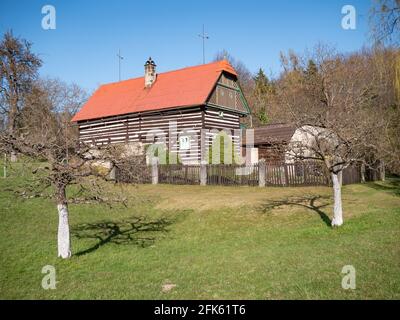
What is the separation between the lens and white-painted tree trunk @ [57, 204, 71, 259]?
878 centimetres

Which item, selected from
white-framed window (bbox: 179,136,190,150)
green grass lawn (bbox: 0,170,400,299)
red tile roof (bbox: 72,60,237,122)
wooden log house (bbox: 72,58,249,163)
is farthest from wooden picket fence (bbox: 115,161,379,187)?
red tile roof (bbox: 72,60,237,122)

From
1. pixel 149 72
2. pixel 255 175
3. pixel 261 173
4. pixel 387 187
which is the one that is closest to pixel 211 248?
pixel 261 173

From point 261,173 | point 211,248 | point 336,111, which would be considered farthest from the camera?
point 261,173

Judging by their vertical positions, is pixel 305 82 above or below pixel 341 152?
above

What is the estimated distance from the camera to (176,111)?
27.4m

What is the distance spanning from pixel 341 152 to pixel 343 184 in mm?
10661

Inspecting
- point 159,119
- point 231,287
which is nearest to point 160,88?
point 159,119

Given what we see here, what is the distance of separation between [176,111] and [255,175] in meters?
10.2

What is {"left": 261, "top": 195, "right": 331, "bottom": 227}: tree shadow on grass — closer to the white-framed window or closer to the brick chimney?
the white-framed window

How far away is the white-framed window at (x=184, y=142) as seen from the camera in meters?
27.2

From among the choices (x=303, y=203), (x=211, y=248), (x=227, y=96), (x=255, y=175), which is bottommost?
(x=211, y=248)

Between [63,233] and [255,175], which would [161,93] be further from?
[63,233]

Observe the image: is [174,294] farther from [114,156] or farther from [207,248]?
[114,156]

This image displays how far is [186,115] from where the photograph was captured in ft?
88.9
